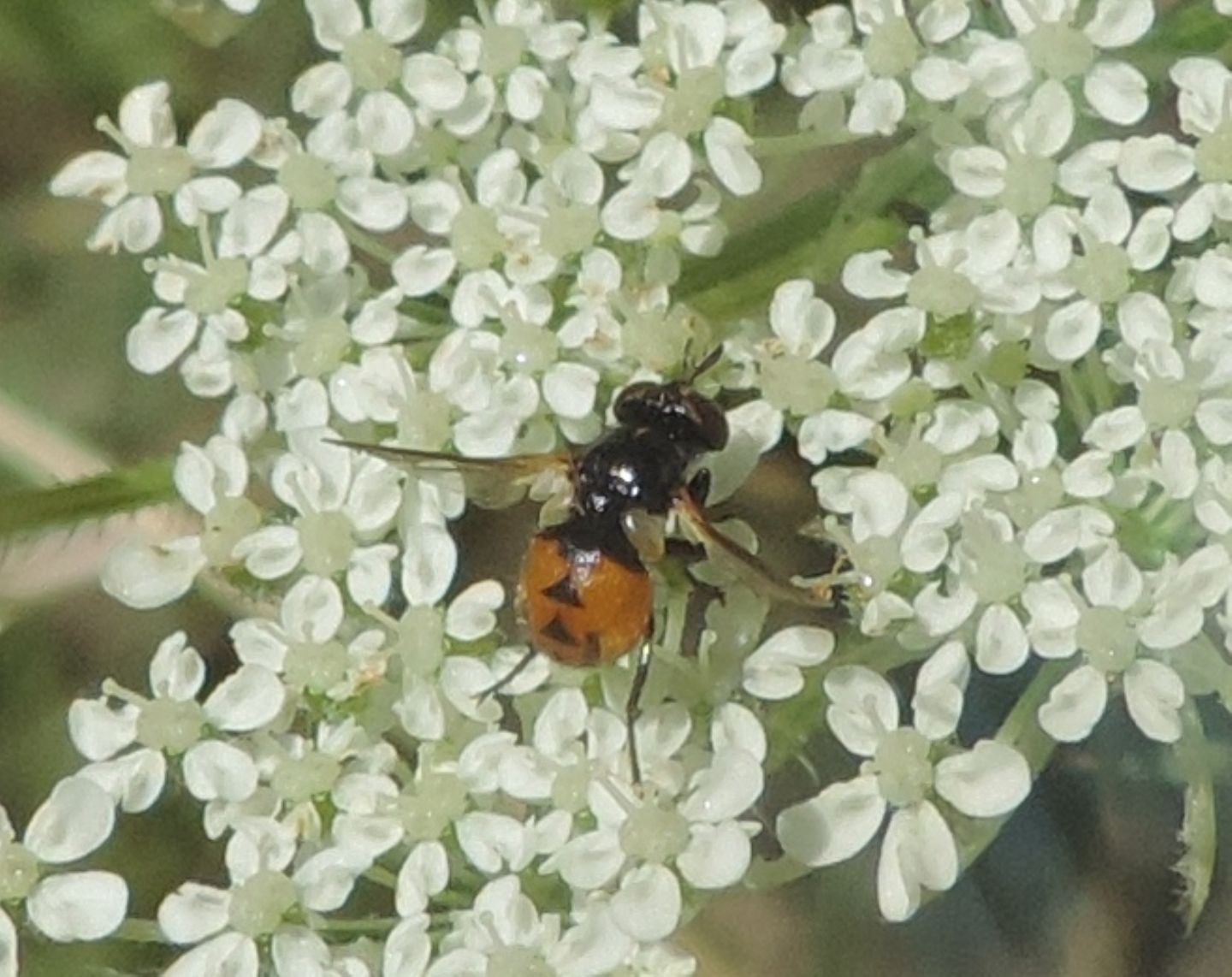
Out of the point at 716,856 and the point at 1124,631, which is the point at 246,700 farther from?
the point at 1124,631

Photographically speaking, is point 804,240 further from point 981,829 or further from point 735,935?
point 735,935

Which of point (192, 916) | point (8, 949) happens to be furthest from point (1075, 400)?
point (8, 949)

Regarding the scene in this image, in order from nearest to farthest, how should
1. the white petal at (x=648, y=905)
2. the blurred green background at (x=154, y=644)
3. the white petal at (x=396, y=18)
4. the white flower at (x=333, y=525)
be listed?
the white petal at (x=648, y=905)
the white flower at (x=333, y=525)
the white petal at (x=396, y=18)
the blurred green background at (x=154, y=644)

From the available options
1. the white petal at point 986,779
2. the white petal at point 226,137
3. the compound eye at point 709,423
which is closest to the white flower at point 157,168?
the white petal at point 226,137

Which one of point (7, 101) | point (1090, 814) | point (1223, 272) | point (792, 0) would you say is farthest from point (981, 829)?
point (7, 101)

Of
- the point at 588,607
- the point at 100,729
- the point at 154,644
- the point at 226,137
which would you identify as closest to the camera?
the point at 588,607

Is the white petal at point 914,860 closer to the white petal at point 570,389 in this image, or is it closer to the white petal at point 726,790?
the white petal at point 726,790
